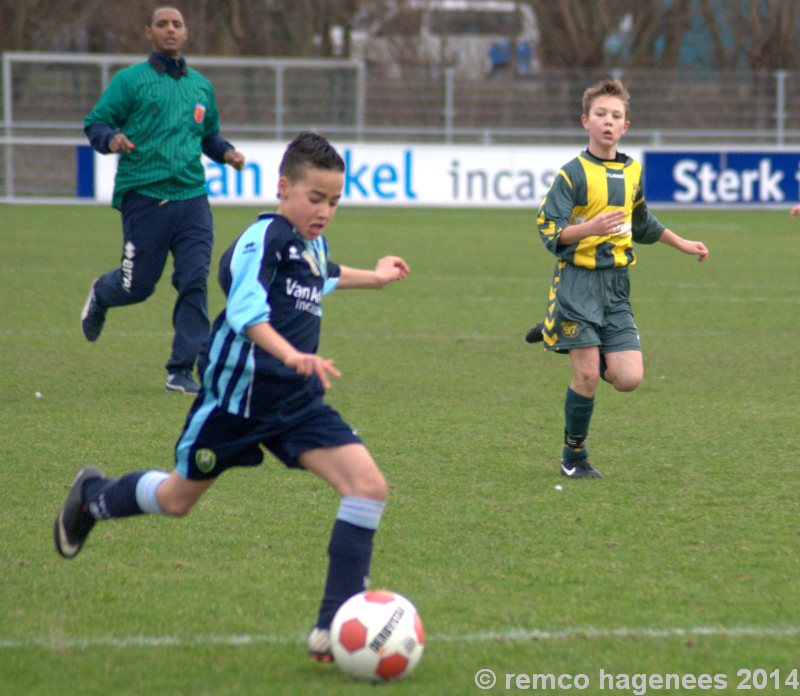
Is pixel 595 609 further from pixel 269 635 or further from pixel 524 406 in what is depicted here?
pixel 524 406

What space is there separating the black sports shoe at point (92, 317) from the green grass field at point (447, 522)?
29cm

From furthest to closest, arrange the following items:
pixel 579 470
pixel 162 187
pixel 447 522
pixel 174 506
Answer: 1. pixel 162 187
2. pixel 579 470
3. pixel 447 522
4. pixel 174 506

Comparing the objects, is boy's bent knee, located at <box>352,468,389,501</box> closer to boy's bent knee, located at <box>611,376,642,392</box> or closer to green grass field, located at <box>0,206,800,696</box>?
green grass field, located at <box>0,206,800,696</box>

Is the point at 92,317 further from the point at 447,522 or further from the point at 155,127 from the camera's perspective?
the point at 447,522

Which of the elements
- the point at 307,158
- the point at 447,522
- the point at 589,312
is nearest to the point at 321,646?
the point at 307,158

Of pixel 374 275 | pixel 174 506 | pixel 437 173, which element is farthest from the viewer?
pixel 437 173

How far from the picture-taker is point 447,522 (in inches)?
201

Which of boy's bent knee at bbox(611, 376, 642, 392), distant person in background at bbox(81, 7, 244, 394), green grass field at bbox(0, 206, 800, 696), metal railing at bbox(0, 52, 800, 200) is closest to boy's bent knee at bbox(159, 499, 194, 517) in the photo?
green grass field at bbox(0, 206, 800, 696)

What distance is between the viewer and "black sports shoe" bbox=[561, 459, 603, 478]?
585 centimetres

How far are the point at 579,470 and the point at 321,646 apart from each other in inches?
95.4

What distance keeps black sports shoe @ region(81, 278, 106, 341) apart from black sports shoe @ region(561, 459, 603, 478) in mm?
3218

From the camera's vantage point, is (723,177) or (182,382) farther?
(723,177)

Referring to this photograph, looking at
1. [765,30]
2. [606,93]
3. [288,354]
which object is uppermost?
[765,30]

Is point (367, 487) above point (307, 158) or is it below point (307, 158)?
below
